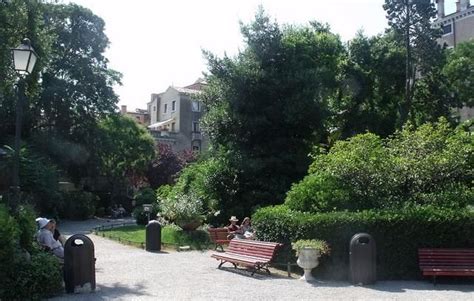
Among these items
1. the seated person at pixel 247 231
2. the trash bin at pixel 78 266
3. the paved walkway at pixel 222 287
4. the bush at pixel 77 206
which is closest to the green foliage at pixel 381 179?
the seated person at pixel 247 231

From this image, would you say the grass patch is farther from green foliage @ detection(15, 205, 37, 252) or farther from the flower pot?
green foliage @ detection(15, 205, 37, 252)

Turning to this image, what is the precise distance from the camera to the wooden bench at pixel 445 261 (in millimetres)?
11469

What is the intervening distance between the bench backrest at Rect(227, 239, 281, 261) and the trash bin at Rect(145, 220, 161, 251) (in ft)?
14.6

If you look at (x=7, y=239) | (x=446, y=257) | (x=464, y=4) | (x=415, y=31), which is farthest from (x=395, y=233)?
(x=464, y=4)

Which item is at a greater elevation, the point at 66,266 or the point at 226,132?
the point at 226,132

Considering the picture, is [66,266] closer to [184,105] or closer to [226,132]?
[226,132]

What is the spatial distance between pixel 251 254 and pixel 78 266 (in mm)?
4605

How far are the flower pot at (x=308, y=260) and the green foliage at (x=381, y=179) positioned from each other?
2374 mm

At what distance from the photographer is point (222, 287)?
1134 centimetres

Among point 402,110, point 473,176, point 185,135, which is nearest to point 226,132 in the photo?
point 473,176

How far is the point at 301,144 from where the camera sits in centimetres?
2277

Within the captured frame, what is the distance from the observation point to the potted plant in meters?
12.4

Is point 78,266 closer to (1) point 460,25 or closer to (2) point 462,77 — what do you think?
(2) point 462,77

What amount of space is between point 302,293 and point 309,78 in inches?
512
